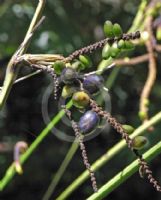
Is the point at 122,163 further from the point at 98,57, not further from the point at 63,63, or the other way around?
the point at 63,63

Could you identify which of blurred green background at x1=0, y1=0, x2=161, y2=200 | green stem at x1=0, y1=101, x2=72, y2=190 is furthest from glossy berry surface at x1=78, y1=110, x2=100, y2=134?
blurred green background at x1=0, y1=0, x2=161, y2=200

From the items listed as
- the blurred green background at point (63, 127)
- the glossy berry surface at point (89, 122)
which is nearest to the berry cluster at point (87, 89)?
the glossy berry surface at point (89, 122)

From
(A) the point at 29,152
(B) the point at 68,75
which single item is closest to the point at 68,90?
(B) the point at 68,75

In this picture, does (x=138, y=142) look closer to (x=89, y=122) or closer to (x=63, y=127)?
(x=89, y=122)

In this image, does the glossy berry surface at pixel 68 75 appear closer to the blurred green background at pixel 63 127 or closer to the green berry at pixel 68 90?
the green berry at pixel 68 90

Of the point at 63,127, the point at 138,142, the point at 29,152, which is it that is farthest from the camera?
the point at 63,127

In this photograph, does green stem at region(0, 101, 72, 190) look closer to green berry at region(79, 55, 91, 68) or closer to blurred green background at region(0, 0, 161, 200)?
green berry at region(79, 55, 91, 68)

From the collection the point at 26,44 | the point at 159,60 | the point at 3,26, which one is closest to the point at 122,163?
the point at 159,60
